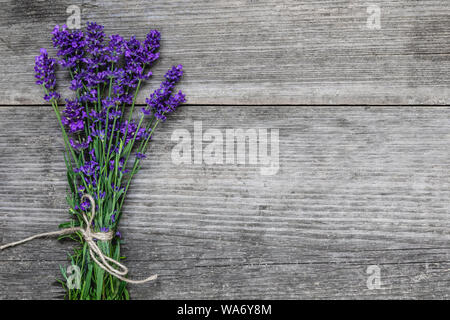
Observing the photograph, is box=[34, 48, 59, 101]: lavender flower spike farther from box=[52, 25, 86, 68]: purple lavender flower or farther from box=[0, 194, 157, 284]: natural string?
box=[0, 194, 157, 284]: natural string

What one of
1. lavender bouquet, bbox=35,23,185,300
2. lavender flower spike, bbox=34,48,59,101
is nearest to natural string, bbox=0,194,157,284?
lavender bouquet, bbox=35,23,185,300

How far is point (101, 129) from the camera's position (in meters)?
0.88

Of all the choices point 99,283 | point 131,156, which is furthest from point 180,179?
point 99,283

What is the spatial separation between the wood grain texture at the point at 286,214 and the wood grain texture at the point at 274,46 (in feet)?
0.18

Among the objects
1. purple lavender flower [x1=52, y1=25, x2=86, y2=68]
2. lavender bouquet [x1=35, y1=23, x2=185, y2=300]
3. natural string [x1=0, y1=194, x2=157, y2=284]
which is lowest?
natural string [x1=0, y1=194, x2=157, y2=284]

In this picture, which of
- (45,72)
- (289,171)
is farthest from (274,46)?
(45,72)

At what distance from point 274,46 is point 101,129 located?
0.51 m

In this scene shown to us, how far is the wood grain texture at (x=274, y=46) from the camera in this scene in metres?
0.94

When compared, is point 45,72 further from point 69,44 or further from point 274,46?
point 274,46

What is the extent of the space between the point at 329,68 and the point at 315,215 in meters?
0.40

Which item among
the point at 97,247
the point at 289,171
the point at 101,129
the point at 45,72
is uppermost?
the point at 45,72

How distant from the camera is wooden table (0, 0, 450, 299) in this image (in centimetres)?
92

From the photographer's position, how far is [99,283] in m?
0.85

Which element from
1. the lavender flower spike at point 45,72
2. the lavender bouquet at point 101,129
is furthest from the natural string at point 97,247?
the lavender flower spike at point 45,72
